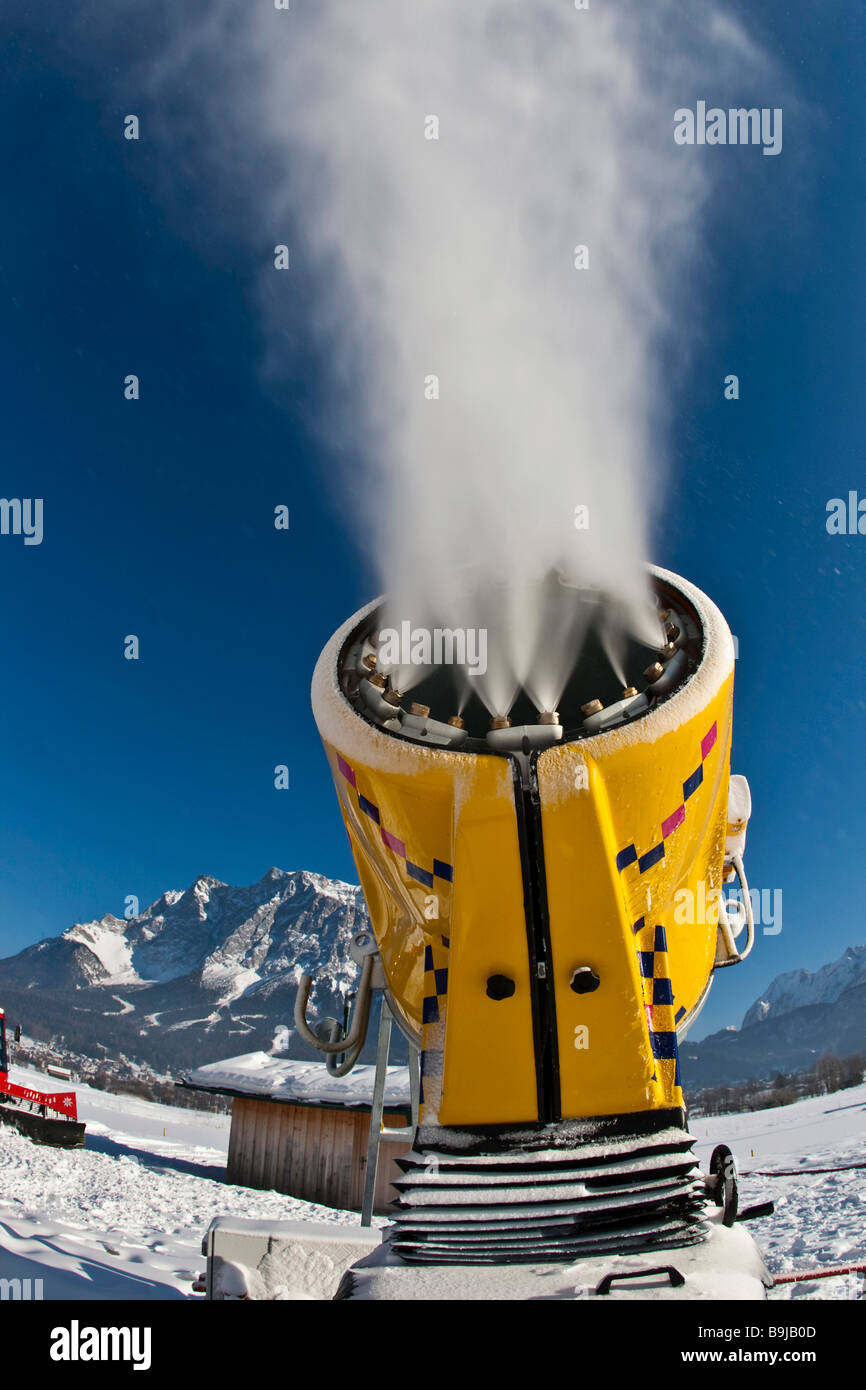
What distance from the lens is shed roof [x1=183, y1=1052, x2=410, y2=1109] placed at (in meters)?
24.5

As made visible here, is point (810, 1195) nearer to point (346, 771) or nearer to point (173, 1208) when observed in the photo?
point (173, 1208)

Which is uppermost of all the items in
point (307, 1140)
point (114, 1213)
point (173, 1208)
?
point (114, 1213)

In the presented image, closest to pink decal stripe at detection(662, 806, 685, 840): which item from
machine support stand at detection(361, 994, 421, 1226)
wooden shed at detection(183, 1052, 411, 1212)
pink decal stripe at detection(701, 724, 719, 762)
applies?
pink decal stripe at detection(701, 724, 719, 762)

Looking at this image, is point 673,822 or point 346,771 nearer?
point 673,822

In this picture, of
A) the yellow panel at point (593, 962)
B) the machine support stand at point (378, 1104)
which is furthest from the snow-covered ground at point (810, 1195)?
the machine support stand at point (378, 1104)

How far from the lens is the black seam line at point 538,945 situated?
3006 mm

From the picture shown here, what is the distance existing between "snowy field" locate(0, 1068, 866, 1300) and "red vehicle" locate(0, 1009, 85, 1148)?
55 cm

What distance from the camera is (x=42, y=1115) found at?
24.2 m

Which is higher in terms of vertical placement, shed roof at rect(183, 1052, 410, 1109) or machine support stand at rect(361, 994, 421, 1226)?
machine support stand at rect(361, 994, 421, 1226)

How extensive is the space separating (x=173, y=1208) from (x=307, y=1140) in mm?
8203

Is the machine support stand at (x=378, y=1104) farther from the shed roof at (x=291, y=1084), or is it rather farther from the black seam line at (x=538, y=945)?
the shed roof at (x=291, y=1084)

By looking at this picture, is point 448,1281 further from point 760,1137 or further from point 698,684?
point 760,1137

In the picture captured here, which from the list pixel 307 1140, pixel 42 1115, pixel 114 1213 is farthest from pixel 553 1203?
pixel 42 1115

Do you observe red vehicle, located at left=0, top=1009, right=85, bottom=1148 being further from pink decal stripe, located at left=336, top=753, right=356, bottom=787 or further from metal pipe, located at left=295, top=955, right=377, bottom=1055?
pink decal stripe, located at left=336, top=753, right=356, bottom=787
